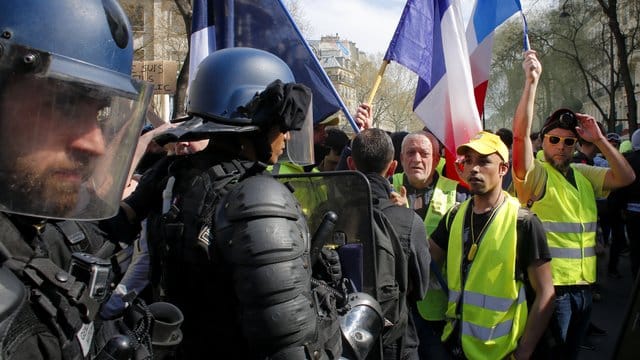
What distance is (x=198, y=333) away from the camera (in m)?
1.92

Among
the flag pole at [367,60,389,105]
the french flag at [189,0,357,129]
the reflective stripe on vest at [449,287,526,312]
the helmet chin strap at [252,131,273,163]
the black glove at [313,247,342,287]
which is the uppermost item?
the french flag at [189,0,357,129]

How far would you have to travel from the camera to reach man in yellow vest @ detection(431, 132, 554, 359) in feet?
9.91

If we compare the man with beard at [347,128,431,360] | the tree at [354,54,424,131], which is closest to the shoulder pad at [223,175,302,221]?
the man with beard at [347,128,431,360]

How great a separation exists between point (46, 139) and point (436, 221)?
2933mm

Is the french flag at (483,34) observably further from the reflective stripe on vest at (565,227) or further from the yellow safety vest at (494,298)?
the yellow safety vest at (494,298)

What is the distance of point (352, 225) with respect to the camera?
271cm

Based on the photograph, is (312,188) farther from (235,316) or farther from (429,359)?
(429,359)

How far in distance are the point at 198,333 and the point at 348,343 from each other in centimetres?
66

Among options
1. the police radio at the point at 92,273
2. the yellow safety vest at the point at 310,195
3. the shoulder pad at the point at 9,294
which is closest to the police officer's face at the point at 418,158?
the yellow safety vest at the point at 310,195

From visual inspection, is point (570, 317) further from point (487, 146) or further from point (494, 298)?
point (487, 146)

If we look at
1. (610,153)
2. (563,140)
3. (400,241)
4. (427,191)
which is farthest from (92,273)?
(610,153)

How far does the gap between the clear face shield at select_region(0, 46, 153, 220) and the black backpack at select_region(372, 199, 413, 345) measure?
1.44 m

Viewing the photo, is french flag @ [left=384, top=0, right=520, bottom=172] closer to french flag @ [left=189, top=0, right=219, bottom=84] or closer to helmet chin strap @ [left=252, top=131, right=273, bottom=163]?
french flag @ [left=189, top=0, right=219, bottom=84]

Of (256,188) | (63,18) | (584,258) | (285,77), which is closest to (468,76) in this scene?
(584,258)
